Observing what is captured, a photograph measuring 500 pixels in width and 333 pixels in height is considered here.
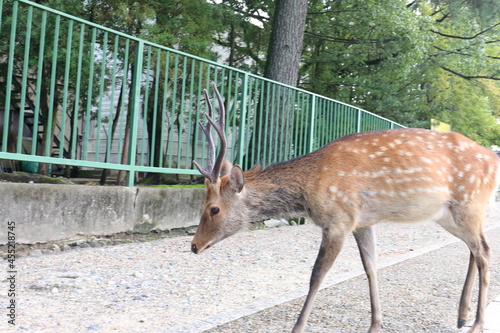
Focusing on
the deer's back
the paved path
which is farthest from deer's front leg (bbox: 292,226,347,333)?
the paved path

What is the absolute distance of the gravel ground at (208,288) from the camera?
3.36m

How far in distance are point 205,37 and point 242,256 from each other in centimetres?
797

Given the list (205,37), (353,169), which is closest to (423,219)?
(353,169)

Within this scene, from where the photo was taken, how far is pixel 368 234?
3.71 metres

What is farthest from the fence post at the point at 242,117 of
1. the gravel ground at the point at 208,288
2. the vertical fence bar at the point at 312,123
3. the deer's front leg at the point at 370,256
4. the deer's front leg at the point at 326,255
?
the deer's front leg at the point at 326,255

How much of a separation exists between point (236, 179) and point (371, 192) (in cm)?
93

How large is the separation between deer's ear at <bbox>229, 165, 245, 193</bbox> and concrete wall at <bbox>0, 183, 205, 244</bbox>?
A: 2341 millimetres

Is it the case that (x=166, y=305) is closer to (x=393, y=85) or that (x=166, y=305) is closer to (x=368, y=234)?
(x=368, y=234)

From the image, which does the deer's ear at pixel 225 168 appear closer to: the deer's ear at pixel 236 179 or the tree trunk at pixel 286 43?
the deer's ear at pixel 236 179

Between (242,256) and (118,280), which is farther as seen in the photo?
(242,256)

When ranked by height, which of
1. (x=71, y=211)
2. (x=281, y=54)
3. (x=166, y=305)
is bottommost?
(x=166, y=305)

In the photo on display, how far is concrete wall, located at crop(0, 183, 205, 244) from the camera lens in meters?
4.90

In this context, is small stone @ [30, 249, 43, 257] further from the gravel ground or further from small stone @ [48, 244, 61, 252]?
small stone @ [48, 244, 61, 252]

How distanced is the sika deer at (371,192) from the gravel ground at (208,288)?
1.41 ft
